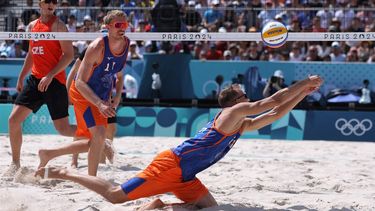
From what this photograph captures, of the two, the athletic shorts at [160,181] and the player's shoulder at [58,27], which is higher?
the player's shoulder at [58,27]

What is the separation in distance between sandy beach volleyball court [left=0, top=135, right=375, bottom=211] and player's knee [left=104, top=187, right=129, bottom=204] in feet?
0.80

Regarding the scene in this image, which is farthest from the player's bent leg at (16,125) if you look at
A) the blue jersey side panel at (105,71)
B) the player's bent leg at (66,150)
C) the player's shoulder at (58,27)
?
the blue jersey side panel at (105,71)

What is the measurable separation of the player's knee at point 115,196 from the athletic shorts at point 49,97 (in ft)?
6.59

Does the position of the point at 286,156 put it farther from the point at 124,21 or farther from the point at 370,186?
the point at 124,21

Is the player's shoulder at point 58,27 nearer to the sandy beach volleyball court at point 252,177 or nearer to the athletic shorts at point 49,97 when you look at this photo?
the athletic shorts at point 49,97

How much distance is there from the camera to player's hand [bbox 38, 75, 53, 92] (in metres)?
6.40

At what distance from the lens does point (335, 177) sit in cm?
717

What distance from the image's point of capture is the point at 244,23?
42.9ft

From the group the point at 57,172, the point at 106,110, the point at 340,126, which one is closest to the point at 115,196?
the point at 57,172

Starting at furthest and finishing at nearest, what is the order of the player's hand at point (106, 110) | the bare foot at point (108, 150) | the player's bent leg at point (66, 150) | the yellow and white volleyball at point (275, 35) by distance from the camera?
1. the bare foot at point (108, 150)
2. the yellow and white volleyball at point (275, 35)
3. the player's bent leg at point (66, 150)
4. the player's hand at point (106, 110)

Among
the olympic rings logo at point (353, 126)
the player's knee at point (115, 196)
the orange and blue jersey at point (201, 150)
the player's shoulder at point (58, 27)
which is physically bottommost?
the olympic rings logo at point (353, 126)

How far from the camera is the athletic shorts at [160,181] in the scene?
15.7 ft

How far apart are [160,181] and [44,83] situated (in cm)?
206

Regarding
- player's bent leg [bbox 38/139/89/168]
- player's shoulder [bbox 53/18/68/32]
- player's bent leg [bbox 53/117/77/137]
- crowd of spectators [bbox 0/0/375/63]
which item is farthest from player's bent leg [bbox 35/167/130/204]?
crowd of spectators [bbox 0/0/375/63]
